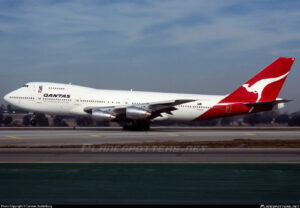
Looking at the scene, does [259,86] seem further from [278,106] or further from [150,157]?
[150,157]

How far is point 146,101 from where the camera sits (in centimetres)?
4347

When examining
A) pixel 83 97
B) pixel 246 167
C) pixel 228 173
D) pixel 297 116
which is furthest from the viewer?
pixel 297 116

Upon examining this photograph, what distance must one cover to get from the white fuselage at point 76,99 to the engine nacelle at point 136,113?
9.66ft

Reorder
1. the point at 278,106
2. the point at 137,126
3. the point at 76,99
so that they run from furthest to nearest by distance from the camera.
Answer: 1. the point at 278,106
2. the point at 137,126
3. the point at 76,99

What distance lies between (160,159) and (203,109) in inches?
1071

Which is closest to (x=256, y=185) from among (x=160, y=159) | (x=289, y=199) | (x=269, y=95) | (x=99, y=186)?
(x=289, y=199)

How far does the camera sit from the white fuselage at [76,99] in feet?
140

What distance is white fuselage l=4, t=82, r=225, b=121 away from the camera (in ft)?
140

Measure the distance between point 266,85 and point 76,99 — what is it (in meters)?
21.5

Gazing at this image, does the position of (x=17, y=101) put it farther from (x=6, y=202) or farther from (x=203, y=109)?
(x=6, y=202)

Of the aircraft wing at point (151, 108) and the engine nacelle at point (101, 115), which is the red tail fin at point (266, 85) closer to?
the aircraft wing at point (151, 108)

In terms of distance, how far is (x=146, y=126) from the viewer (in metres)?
43.6

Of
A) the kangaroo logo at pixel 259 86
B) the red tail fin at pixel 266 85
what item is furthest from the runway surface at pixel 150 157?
the kangaroo logo at pixel 259 86

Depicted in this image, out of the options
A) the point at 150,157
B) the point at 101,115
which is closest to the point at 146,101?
the point at 101,115
